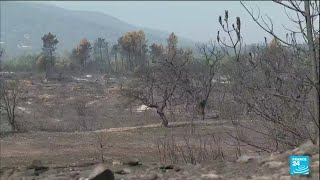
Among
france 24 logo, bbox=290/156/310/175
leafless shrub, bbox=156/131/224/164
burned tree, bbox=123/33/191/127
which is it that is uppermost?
burned tree, bbox=123/33/191/127

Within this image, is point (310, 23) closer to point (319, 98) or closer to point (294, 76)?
point (319, 98)

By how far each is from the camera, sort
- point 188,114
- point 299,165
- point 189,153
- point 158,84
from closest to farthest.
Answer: point 299,165 < point 189,153 < point 158,84 < point 188,114

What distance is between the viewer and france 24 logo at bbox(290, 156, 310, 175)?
4871 mm

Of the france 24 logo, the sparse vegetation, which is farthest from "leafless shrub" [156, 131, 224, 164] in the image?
the france 24 logo

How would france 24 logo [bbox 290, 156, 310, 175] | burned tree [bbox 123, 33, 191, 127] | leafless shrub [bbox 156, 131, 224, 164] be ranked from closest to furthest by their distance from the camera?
france 24 logo [bbox 290, 156, 310, 175] → leafless shrub [bbox 156, 131, 224, 164] → burned tree [bbox 123, 33, 191, 127]

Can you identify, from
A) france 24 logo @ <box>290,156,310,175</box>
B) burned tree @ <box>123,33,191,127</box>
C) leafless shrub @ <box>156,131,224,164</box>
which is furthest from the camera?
burned tree @ <box>123,33,191,127</box>

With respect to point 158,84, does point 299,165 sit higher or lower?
lower

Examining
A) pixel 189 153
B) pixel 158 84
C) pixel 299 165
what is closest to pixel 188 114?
pixel 158 84

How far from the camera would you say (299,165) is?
16.3ft

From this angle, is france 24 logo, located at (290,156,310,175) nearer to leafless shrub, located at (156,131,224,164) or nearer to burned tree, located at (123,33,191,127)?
leafless shrub, located at (156,131,224,164)

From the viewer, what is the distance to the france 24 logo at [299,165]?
4871 mm

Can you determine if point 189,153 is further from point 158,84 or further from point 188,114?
point 188,114

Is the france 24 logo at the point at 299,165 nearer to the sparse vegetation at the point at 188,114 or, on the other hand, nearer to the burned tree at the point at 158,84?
the sparse vegetation at the point at 188,114

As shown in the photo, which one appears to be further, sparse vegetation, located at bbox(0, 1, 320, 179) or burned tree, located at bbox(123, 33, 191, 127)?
burned tree, located at bbox(123, 33, 191, 127)
